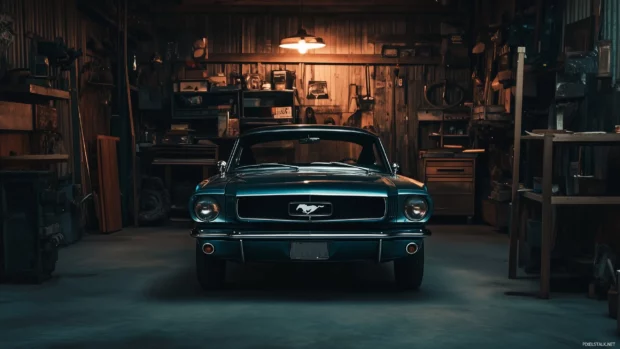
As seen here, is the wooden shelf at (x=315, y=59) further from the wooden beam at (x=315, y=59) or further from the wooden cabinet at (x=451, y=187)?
the wooden cabinet at (x=451, y=187)

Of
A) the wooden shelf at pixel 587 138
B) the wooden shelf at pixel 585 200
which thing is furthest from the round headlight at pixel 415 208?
the wooden shelf at pixel 587 138

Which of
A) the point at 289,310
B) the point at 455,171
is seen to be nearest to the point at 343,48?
the point at 455,171

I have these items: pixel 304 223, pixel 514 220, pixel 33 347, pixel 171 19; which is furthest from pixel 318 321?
pixel 171 19

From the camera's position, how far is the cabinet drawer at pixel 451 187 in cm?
1127

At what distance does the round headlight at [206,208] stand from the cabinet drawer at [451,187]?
6442 mm

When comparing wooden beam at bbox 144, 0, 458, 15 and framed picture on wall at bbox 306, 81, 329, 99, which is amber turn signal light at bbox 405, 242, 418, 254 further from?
wooden beam at bbox 144, 0, 458, 15

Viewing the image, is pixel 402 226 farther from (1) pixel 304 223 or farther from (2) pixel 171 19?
(2) pixel 171 19

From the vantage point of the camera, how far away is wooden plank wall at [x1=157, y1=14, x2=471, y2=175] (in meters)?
12.5

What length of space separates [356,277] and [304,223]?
1272 millimetres

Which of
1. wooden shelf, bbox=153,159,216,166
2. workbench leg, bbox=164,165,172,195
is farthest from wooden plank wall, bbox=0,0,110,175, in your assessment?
workbench leg, bbox=164,165,172,195

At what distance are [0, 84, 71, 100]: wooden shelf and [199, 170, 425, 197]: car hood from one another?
8.60ft

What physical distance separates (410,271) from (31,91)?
4117 millimetres

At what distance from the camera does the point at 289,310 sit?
16.3 ft

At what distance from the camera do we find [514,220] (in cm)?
614
